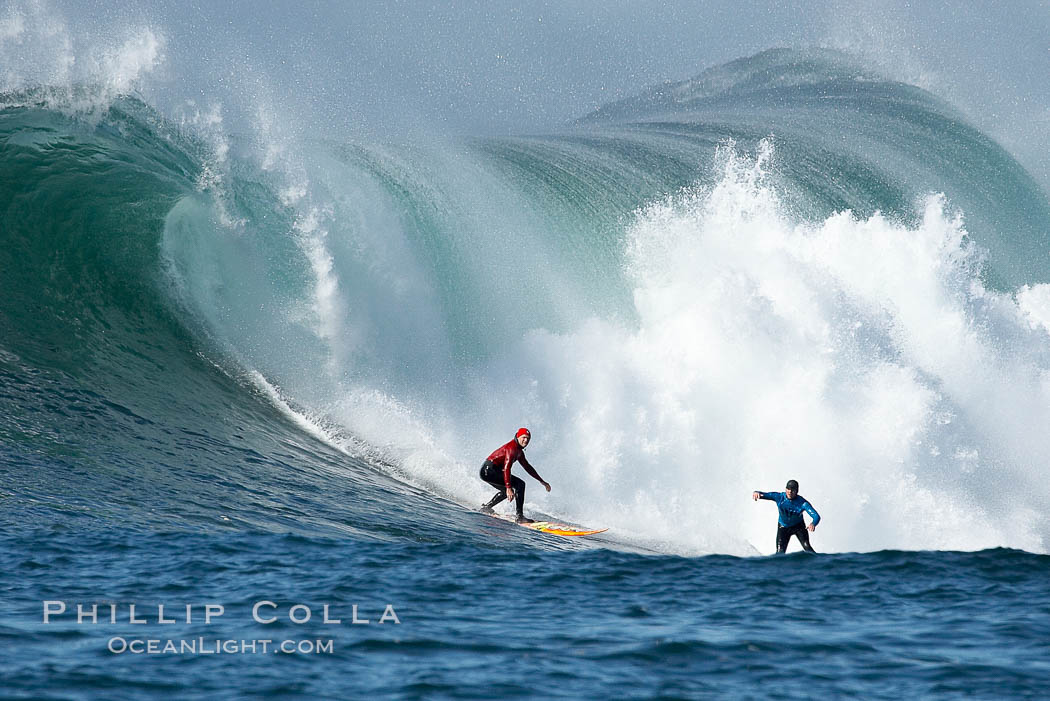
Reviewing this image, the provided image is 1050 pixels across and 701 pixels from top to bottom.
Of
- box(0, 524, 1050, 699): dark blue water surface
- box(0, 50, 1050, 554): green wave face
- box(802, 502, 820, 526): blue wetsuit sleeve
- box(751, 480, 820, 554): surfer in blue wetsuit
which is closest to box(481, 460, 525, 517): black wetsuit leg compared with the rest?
box(0, 50, 1050, 554): green wave face

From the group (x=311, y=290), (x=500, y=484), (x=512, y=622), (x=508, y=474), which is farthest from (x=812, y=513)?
(x=311, y=290)

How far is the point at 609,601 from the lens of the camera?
7.43m

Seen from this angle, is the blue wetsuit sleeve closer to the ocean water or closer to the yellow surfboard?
the ocean water

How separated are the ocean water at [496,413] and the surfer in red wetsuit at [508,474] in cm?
44

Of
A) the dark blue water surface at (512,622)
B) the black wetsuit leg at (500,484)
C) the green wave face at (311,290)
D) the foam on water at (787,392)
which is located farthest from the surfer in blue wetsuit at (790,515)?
the green wave face at (311,290)

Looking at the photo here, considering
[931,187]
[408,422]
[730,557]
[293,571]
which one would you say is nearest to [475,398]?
[408,422]

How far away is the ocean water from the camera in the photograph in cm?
626

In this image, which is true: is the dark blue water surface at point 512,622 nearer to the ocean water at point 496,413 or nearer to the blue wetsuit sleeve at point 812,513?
the ocean water at point 496,413

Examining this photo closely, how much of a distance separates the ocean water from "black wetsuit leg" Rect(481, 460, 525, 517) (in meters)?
0.41

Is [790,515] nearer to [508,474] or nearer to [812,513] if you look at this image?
[812,513]

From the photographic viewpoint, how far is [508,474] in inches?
454

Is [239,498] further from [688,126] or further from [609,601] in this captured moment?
[688,126]

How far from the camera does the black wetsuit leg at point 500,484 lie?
11.5 metres

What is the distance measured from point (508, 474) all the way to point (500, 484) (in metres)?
0.32
